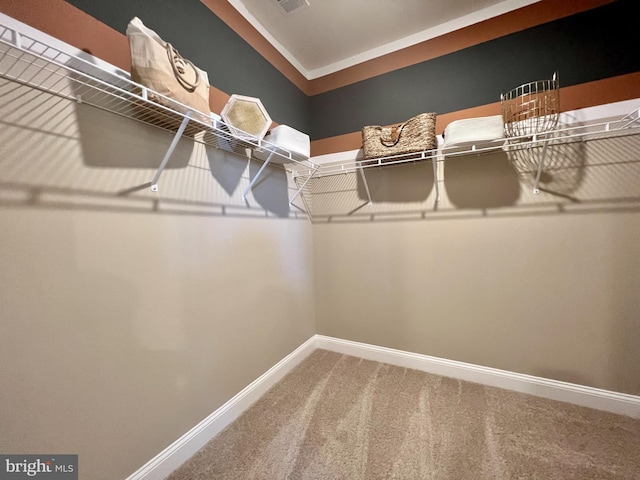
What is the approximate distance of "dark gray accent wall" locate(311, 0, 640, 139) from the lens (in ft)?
4.22

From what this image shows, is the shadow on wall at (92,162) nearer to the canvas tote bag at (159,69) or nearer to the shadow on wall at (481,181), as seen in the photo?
the canvas tote bag at (159,69)

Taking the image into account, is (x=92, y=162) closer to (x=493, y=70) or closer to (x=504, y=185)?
(x=504, y=185)

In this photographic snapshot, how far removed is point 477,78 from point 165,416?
104 inches

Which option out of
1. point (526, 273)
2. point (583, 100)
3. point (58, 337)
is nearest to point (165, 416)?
point (58, 337)

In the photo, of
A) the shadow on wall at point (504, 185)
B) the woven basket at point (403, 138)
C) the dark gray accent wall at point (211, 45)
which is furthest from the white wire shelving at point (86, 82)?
the shadow on wall at point (504, 185)

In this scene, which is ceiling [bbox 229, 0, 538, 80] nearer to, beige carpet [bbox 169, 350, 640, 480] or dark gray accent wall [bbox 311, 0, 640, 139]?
dark gray accent wall [bbox 311, 0, 640, 139]

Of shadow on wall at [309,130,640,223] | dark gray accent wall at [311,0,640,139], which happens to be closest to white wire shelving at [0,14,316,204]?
shadow on wall at [309,130,640,223]

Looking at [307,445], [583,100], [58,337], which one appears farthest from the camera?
[583,100]

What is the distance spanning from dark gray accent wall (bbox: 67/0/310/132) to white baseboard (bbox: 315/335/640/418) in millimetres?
2010

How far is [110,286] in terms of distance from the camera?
2.93ft

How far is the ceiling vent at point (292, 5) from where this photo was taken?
1.48m

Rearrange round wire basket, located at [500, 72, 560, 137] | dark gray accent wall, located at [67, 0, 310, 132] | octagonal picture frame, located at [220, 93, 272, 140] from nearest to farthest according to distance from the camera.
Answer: dark gray accent wall, located at [67, 0, 310, 132] < octagonal picture frame, located at [220, 93, 272, 140] < round wire basket, located at [500, 72, 560, 137]

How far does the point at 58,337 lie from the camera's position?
0.78m

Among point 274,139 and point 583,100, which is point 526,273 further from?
point 274,139
